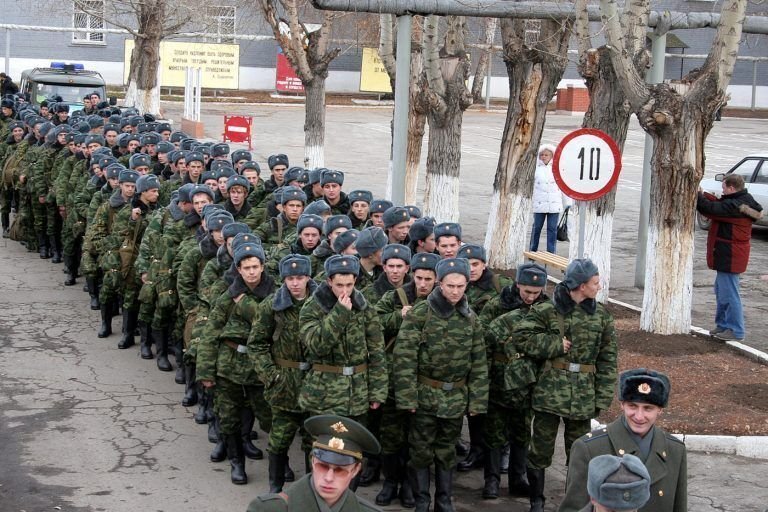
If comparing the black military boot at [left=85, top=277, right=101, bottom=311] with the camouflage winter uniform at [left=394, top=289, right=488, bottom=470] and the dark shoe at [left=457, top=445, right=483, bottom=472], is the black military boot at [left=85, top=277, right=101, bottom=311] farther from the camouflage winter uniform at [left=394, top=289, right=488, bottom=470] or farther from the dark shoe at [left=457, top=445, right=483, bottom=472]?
the camouflage winter uniform at [left=394, top=289, right=488, bottom=470]

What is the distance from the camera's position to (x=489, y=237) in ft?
54.7

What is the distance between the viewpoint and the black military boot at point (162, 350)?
12.1 meters

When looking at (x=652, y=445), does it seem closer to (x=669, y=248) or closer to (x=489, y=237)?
(x=669, y=248)

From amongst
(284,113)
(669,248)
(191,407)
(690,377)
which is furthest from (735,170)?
(284,113)

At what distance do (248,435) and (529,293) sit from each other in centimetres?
249

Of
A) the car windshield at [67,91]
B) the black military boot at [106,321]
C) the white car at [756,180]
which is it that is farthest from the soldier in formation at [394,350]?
the car windshield at [67,91]

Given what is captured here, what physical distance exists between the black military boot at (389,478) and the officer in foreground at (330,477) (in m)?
3.79

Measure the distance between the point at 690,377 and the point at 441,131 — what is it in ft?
21.4

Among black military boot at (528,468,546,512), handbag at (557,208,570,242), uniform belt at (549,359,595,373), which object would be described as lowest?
black military boot at (528,468,546,512)

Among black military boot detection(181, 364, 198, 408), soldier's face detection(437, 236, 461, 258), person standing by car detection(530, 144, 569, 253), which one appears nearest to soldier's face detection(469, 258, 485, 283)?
soldier's face detection(437, 236, 461, 258)

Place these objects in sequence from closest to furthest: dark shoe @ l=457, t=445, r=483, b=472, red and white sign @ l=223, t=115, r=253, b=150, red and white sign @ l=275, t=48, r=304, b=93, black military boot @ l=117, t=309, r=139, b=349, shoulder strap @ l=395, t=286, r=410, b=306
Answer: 1. shoulder strap @ l=395, t=286, r=410, b=306
2. dark shoe @ l=457, t=445, r=483, b=472
3. black military boot @ l=117, t=309, r=139, b=349
4. red and white sign @ l=223, t=115, r=253, b=150
5. red and white sign @ l=275, t=48, r=304, b=93

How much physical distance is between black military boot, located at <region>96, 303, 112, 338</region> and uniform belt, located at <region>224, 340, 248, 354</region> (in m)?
4.72

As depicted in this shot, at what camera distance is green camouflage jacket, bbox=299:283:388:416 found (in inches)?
308

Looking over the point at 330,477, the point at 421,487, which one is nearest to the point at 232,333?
the point at 421,487
